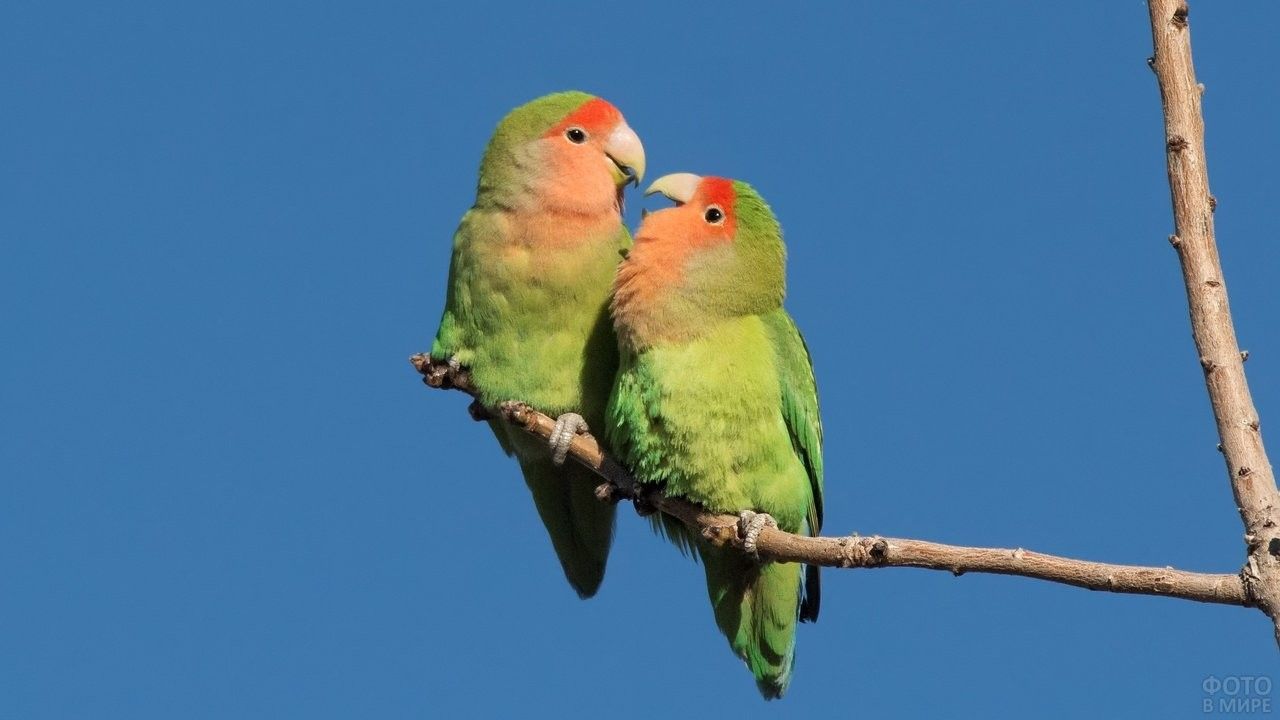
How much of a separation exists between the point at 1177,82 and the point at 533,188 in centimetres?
365

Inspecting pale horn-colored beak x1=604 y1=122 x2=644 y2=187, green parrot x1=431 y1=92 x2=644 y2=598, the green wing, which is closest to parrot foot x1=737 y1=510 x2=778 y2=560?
the green wing

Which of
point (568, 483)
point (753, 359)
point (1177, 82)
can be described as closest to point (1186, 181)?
point (1177, 82)

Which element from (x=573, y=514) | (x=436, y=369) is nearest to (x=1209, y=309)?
(x=436, y=369)

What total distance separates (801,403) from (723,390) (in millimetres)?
618

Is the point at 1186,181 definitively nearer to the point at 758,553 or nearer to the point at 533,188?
the point at 758,553

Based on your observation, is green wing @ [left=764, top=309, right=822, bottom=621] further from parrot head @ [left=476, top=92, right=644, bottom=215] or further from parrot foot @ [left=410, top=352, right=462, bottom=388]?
parrot foot @ [left=410, top=352, right=462, bottom=388]

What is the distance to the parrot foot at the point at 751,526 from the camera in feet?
22.8

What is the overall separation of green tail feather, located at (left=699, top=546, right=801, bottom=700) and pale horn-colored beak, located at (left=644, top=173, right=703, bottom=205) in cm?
193

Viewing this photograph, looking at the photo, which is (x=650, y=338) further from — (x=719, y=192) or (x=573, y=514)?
(x=573, y=514)

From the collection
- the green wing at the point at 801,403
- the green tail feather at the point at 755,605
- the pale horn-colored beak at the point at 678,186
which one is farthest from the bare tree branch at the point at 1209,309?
the green tail feather at the point at 755,605

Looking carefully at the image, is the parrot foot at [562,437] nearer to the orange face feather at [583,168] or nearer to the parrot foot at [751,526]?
the parrot foot at [751,526]

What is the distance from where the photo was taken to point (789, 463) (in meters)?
7.42

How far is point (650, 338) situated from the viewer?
7.23 m

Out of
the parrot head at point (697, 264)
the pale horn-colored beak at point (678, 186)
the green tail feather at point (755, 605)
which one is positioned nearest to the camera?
the parrot head at point (697, 264)
